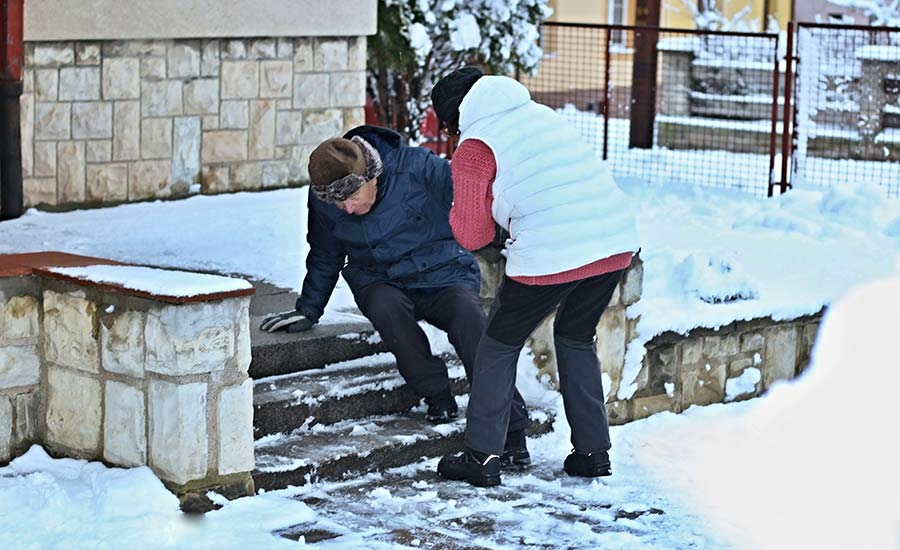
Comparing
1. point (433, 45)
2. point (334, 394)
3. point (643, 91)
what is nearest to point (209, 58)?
point (433, 45)

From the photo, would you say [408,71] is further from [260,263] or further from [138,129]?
[260,263]

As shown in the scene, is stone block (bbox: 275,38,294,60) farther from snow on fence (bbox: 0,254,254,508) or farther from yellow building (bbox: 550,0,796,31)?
yellow building (bbox: 550,0,796,31)

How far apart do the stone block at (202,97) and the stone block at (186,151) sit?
0.06 metres

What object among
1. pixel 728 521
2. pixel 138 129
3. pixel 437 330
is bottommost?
pixel 728 521

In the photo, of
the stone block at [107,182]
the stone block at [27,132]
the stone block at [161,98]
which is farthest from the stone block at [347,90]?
the stone block at [27,132]

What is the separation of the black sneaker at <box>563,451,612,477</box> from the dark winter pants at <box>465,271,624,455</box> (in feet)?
0.10

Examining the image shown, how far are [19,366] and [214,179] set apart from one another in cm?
429

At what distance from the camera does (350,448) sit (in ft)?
18.4

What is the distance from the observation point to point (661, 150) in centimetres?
1389

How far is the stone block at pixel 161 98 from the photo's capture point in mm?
9078

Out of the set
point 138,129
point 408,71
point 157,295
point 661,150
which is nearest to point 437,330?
point 157,295

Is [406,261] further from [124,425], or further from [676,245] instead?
[676,245]

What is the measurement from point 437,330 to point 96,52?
3.36m

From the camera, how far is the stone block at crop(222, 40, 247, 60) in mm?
9422
